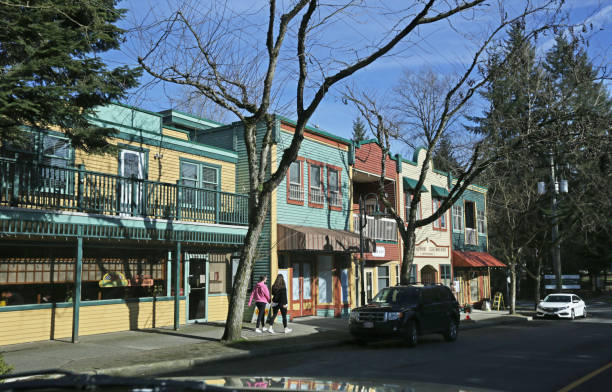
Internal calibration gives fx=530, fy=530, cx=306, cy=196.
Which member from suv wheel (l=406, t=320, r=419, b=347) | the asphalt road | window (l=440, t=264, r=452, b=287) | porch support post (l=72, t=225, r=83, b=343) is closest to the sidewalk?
porch support post (l=72, t=225, r=83, b=343)

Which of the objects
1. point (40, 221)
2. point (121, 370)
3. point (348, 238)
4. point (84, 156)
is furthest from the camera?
point (348, 238)

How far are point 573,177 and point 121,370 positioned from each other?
165 feet

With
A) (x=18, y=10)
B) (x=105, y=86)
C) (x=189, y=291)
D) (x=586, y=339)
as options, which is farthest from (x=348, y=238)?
(x=18, y=10)

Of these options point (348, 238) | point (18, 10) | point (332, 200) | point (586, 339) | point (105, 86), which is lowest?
point (586, 339)

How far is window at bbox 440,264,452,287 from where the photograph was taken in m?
31.3

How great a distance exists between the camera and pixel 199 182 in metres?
18.9

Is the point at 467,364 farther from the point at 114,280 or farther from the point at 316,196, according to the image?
the point at 316,196

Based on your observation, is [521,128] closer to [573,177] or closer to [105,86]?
[105,86]

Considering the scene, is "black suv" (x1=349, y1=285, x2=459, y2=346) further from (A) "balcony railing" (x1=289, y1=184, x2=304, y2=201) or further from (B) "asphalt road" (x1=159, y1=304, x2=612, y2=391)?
(A) "balcony railing" (x1=289, y1=184, x2=304, y2=201)

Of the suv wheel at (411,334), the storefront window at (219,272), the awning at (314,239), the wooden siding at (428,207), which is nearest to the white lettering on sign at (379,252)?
the awning at (314,239)

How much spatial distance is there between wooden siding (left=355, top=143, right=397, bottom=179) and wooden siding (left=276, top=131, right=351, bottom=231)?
93 cm

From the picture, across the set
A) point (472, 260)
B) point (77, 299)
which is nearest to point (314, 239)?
point (77, 299)

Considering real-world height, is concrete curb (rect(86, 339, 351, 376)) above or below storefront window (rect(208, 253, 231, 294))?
below

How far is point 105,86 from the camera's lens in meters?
12.3
